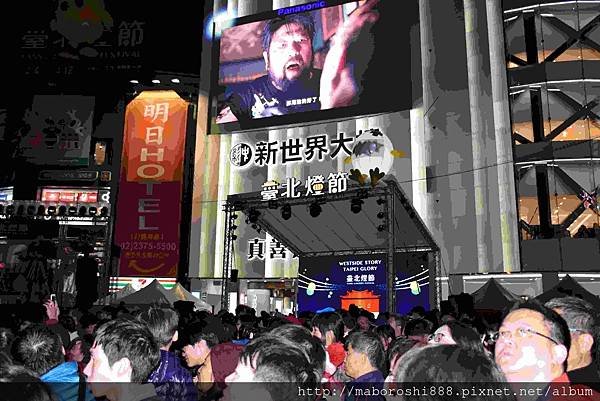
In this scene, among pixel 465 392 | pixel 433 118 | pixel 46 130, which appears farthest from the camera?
pixel 46 130

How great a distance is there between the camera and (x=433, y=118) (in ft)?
77.8

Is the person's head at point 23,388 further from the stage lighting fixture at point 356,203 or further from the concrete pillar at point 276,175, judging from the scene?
the concrete pillar at point 276,175

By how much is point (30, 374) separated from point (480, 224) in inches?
858

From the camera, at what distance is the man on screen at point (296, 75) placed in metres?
24.7

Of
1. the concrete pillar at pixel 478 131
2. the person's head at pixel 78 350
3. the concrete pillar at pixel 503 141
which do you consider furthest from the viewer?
the concrete pillar at pixel 478 131

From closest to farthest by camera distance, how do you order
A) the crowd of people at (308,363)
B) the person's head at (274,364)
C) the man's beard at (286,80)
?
the crowd of people at (308,363)
the person's head at (274,364)
the man's beard at (286,80)

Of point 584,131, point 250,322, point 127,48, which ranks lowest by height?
point 250,322

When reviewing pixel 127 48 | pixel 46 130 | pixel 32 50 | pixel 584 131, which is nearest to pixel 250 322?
pixel 584 131

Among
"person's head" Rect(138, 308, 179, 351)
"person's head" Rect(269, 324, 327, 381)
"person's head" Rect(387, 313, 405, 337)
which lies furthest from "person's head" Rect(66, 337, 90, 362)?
"person's head" Rect(387, 313, 405, 337)

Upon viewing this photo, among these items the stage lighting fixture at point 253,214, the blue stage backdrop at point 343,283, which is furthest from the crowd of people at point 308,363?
the blue stage backdrop at point 343,283

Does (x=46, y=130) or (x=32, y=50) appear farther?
(x=32, y=50)

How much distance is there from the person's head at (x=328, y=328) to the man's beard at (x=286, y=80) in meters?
19.9

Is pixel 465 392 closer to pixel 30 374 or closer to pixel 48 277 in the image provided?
pixel 30 374

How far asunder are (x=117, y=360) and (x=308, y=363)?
1142mm
